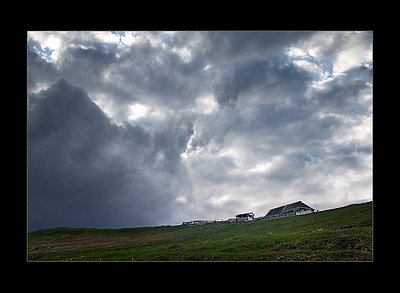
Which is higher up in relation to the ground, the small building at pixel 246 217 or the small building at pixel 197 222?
the small building at pixel 246 217

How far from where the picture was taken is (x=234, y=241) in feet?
75.4

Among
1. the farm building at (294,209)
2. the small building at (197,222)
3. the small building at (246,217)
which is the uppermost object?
the farm building at (294,209)

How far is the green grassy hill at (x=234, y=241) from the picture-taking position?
17.8 metres

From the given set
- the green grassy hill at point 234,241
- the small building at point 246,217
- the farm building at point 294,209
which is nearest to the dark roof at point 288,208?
the farm building at point 294,209

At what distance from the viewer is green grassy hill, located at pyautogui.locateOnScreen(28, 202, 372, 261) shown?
17.8 m

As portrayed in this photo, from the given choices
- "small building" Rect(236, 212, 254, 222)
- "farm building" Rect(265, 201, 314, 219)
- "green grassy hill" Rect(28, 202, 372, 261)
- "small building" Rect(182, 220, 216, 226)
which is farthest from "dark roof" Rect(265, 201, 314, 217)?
"small building" Rect(182, 220, 216, 226)

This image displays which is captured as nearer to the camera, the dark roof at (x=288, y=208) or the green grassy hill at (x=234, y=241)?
the green grassy hill at (x=234, y=241)

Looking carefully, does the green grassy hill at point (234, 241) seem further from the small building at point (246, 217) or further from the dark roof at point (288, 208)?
the dark roof at point (288, 208)

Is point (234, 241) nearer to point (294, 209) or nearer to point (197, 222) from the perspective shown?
point (197, 222)

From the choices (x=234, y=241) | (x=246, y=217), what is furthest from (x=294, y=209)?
(x=234, y=241)
